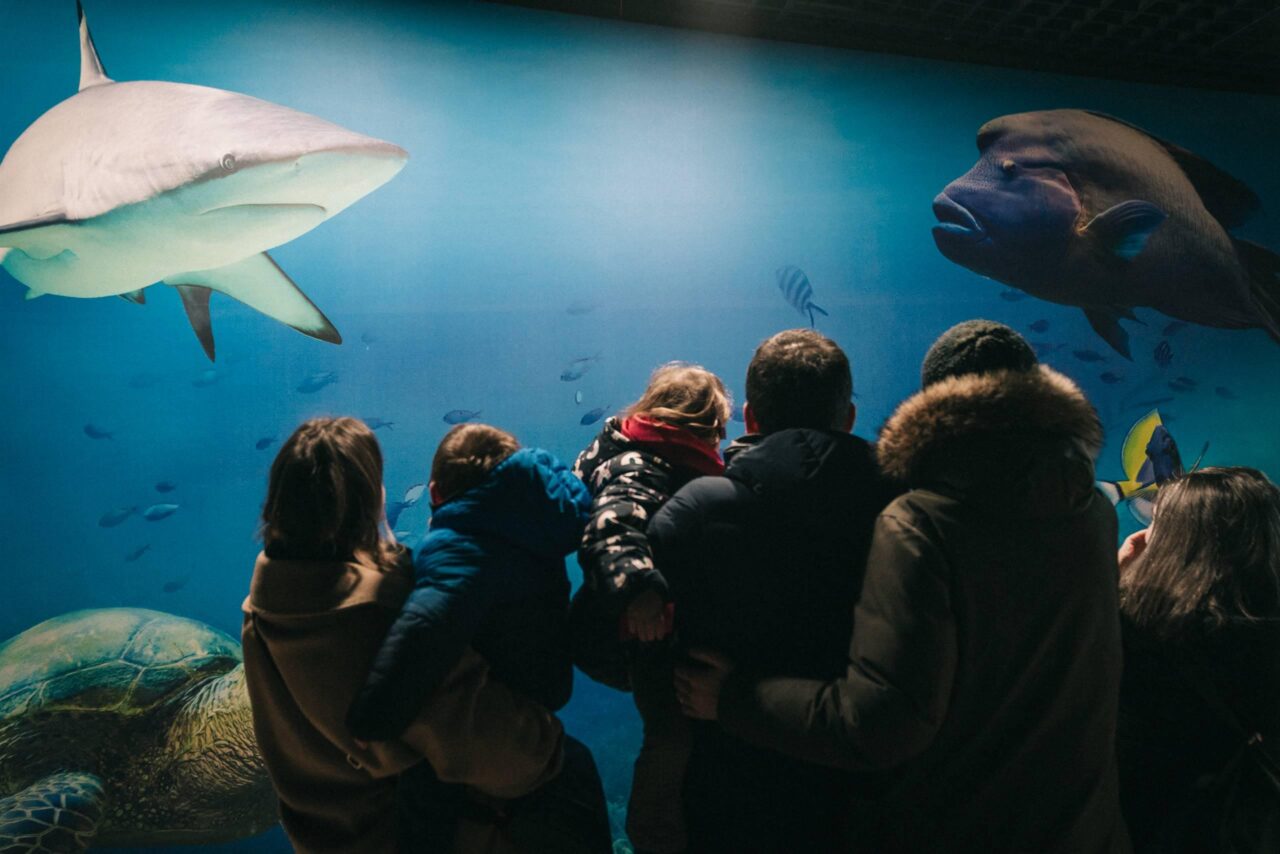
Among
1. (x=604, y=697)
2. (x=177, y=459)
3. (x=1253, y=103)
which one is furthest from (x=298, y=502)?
(x=1253, y=103)

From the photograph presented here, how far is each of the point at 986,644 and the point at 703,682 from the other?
55 centimetres

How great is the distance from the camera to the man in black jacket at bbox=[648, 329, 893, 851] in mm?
1411

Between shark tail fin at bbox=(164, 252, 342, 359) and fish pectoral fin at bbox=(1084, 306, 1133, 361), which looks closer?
shark tail fin at bbox=(164, 252, 342, 359)

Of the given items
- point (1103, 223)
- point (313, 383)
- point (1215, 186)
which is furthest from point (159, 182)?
point (1215, 186)

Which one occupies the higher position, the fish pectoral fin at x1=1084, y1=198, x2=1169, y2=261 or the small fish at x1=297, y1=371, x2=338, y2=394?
the fish pectoral fin at x1=1084, y1=198, x2=1169, y2=261

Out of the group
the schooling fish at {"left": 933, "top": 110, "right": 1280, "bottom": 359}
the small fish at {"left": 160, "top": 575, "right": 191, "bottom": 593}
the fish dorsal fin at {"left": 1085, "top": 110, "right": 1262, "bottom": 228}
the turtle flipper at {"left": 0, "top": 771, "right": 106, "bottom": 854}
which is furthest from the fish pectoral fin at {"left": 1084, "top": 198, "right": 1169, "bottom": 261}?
the turtle flipper at {"left": 0, "top": 771, "right": 106, "bottom": 854}

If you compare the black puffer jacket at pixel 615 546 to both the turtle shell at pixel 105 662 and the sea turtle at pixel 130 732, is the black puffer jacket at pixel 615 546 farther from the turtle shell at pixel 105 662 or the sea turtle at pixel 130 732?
→ the turtle shell at pixel 105 662

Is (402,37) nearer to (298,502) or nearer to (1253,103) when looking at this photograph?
(298,502)

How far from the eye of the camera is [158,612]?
3.18m

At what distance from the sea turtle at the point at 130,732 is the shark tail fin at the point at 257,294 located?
1.35 m

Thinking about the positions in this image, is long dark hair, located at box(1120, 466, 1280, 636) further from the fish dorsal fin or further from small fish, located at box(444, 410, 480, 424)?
the fish dorsal fin

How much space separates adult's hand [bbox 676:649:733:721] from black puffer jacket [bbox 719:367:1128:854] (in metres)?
0.12

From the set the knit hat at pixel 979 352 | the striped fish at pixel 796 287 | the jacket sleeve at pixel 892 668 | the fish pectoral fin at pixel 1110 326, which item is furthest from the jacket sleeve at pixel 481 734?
the fish pectoral fin at pixel 1110 326

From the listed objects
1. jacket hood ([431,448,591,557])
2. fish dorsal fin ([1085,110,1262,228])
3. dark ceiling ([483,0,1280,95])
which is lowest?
jacket hood ([431,448,591,557])
